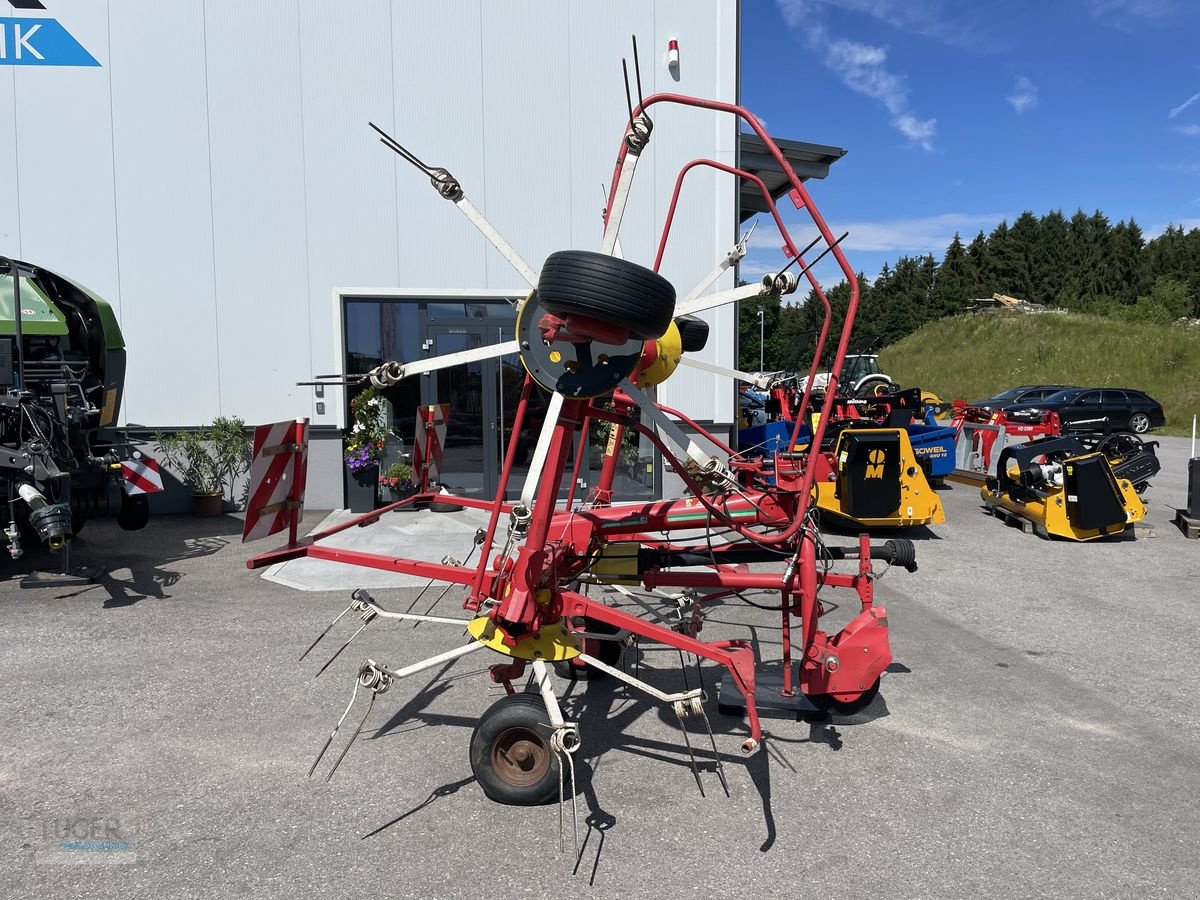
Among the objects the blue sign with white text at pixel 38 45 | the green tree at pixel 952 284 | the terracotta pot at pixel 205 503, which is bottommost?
the terracotta pot at pixel 205 503

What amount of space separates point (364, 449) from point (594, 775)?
7.70 metres

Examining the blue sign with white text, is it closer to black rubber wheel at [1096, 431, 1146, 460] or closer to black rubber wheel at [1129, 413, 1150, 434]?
black rubber wheel at [1096, 431, 1146, 460]

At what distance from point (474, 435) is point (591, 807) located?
26.6 ft

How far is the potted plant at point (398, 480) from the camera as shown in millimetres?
10641

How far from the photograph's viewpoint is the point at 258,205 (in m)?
10.6

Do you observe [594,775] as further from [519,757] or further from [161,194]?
[161,194]

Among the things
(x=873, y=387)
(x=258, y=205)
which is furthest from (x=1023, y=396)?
(x=258, y=205)

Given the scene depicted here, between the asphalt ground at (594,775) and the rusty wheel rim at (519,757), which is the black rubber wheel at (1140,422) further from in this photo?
the rusty wheel rim at (519,757)

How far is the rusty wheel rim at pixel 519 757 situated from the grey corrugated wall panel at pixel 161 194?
8.87 m

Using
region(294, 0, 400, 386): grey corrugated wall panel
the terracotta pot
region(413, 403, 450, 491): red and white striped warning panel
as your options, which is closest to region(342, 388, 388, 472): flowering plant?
region(294, 0, 400, 386): grey corrugated wall panel

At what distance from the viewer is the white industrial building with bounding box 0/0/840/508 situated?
10320mm

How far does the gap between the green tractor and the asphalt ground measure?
42.5 inches

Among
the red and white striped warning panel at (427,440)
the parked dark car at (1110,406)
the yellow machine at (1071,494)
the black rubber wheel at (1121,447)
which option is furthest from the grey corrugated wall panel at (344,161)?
the parked dark car at (1110,406)

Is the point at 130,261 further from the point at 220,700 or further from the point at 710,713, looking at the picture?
the point at 710,713
